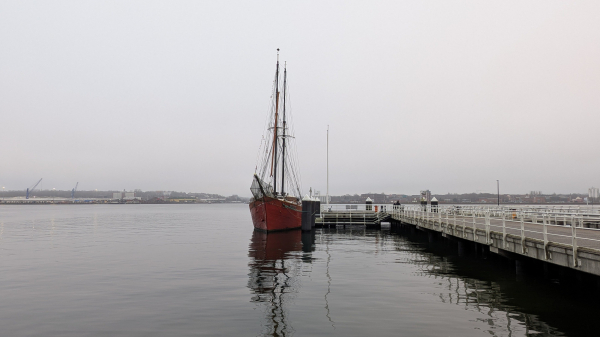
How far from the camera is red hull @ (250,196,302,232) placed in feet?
137

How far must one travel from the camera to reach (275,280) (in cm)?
1728

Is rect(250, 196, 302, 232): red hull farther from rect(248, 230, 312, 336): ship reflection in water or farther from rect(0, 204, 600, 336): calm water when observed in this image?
rect(0, 204, 600, 336): calm water

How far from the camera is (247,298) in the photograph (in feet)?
45.2

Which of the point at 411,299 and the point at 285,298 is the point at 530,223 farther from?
the point at 285,298

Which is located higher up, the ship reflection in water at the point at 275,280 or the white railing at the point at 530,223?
the white railing at the point at 530,223

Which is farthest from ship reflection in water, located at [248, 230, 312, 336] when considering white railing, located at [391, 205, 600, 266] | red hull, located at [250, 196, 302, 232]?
red hull, located at [250, 196, 302, 232]

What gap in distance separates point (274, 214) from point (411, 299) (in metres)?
29.2

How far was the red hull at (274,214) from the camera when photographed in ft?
137

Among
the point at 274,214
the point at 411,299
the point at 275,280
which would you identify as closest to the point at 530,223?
the point at 411,299

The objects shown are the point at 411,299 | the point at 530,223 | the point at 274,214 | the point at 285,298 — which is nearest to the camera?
the point at 411,299

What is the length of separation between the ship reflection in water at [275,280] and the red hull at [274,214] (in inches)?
390

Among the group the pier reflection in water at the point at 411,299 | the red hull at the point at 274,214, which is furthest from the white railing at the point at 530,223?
the red hull at the point at 274,214

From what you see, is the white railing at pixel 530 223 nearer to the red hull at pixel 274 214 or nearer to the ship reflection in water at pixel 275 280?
the ship reflection in water at pixel 275 280

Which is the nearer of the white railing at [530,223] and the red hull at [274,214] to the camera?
the white railing at [530,223]
